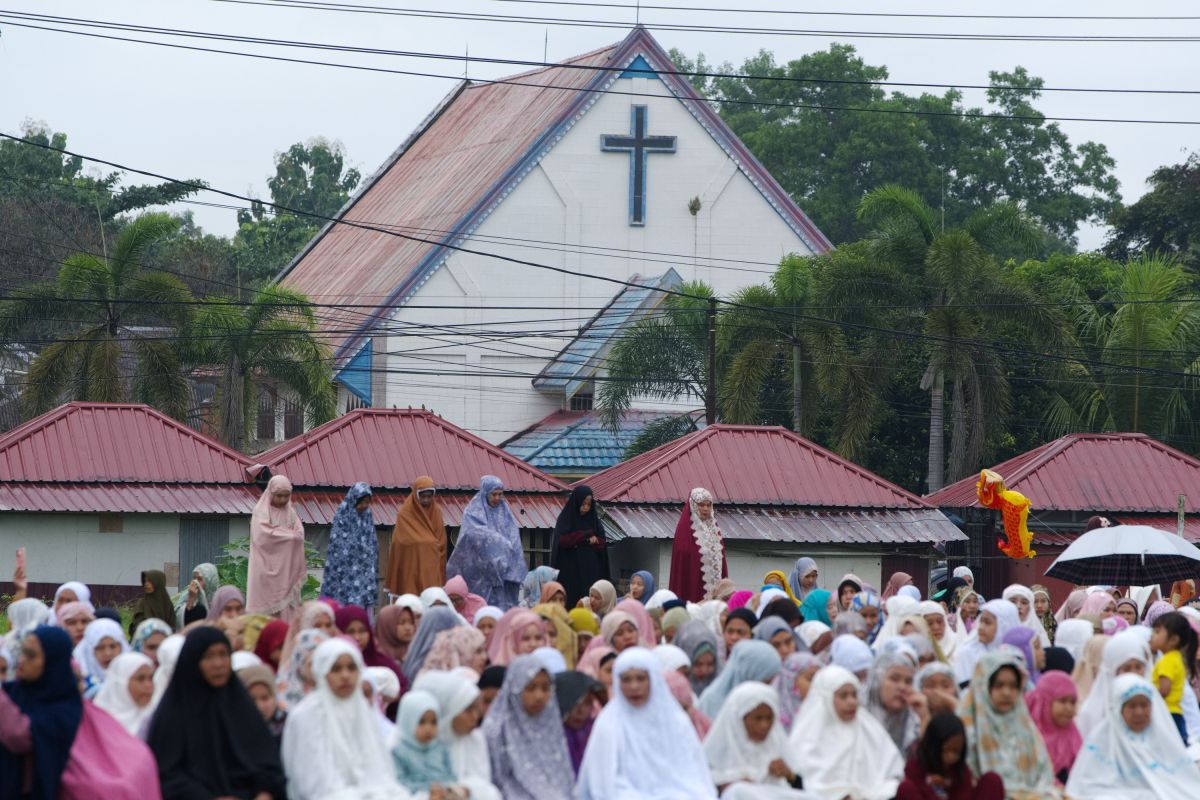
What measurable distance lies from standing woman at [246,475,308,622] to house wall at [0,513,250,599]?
860 centimetres

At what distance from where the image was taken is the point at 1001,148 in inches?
2370

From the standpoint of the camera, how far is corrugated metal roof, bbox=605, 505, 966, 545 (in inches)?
901

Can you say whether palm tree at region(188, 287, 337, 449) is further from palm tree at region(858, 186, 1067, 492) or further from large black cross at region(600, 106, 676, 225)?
palm tree at region(858, 186, 1067, 492)

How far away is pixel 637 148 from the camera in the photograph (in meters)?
39.2

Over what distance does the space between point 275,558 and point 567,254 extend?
24.6 meters

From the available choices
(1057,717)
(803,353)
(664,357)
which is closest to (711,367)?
(803,353)

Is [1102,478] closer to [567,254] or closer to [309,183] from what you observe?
[567,254]

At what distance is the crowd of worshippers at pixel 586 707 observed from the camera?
8500 mm

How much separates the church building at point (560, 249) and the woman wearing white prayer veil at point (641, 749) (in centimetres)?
2763

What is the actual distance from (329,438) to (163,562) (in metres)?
2.46

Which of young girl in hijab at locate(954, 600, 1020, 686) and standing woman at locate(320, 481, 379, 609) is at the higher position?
standing woman at locate(320, 481, 379, 609)

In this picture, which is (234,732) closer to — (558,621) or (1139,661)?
(558,621)

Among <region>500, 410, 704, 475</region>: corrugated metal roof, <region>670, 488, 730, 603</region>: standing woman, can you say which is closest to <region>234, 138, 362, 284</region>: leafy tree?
<region>500, 410, 704, 475</region>: corrugated metal roof

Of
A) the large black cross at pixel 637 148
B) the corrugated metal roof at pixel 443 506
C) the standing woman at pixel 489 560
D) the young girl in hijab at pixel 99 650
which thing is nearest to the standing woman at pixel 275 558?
the standing woman at pixel 489 560
